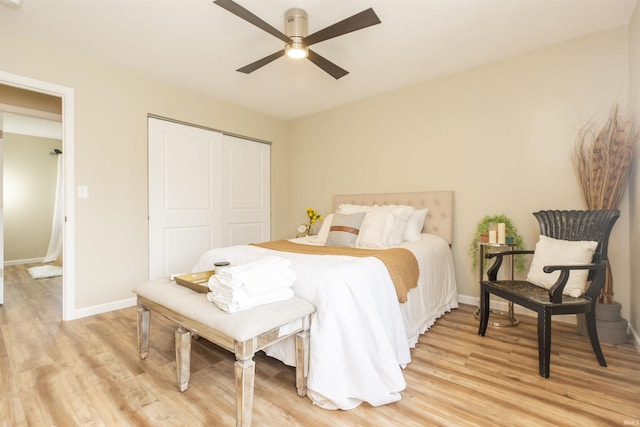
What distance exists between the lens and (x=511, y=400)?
62.0 inches

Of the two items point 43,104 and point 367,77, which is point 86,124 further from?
point 367,77

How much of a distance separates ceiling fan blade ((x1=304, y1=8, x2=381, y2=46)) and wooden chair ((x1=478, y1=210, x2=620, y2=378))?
1.92 m

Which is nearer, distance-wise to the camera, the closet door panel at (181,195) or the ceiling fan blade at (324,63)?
the ceiling fan blade at (324,63)

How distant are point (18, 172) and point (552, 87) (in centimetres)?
804

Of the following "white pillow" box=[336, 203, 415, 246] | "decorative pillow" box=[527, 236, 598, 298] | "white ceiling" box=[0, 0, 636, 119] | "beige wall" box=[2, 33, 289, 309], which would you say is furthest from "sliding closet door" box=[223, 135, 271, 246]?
"decorative pillow" box=[527, 236, 598, 298]

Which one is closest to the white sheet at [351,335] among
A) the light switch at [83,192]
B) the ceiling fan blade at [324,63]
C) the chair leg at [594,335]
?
the chair leg at [594,335]

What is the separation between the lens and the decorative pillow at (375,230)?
2.73 meters

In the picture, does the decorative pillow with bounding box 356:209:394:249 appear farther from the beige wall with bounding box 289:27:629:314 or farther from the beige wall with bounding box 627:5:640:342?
the beige wall with bounding box 627:5:640:342

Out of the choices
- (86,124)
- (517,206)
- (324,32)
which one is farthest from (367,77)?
(86,124)

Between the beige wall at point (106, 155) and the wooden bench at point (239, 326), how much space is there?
1.50 metres

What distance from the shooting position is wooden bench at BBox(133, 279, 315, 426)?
4.26 feet

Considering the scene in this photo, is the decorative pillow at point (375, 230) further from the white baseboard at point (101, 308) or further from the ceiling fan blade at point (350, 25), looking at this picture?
the white baseboard at point (101, 308)

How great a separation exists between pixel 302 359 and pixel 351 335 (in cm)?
30

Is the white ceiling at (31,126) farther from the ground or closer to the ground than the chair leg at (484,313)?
farther from the ground
